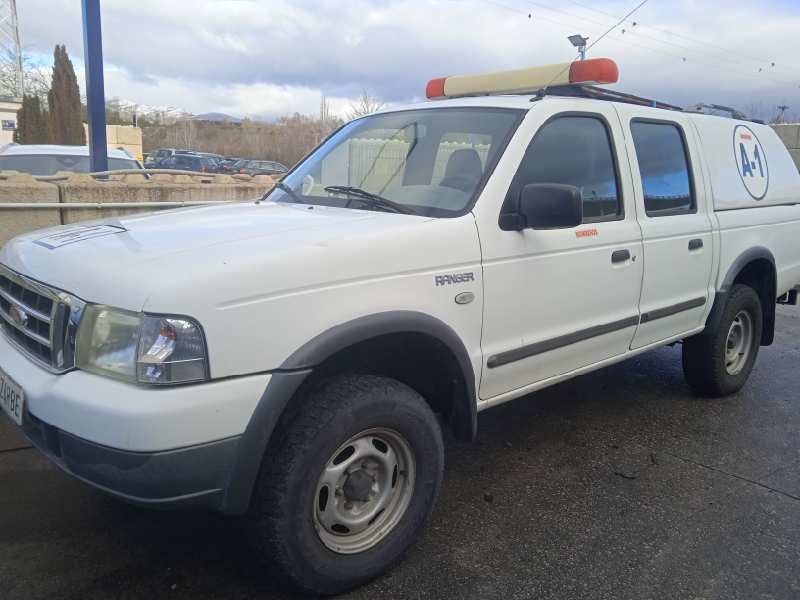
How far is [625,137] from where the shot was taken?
3.82m

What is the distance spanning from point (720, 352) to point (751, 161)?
1.41 m

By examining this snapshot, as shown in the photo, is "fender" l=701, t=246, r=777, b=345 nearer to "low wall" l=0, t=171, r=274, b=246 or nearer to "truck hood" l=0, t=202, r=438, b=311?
"truck hood" l=0, t=202, r=438, b=311

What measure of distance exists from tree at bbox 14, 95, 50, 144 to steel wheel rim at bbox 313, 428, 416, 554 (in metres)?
34.7

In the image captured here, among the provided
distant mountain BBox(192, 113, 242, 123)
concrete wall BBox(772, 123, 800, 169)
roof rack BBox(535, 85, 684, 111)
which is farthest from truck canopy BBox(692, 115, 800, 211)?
distant mountain BBox(192, 113, 242, 123)

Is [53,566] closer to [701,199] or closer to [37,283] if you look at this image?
[37,283]

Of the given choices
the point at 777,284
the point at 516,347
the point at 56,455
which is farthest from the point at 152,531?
the point at 777,284

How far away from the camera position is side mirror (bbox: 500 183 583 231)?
2.89 m

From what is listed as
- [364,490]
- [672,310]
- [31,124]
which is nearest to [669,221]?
[672,310]

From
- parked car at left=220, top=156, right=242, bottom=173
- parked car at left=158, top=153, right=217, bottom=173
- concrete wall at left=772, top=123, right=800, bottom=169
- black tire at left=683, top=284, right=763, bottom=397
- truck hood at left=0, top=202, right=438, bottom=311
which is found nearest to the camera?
truck hood at left=0, top=202, right=438, bottom=311

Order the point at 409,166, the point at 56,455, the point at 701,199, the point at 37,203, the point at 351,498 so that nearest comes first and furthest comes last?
the point at 56,455
the point at 351,498
the point at 409,166
the point at 701,199
the point at 37,203

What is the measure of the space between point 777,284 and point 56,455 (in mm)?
4913

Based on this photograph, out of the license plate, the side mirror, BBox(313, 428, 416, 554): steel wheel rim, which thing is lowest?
BBox(313, 428, 416, 554): steel wheel rim

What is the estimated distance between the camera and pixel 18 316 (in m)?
2.64

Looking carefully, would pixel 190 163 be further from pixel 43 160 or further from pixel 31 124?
pixel 43 160
